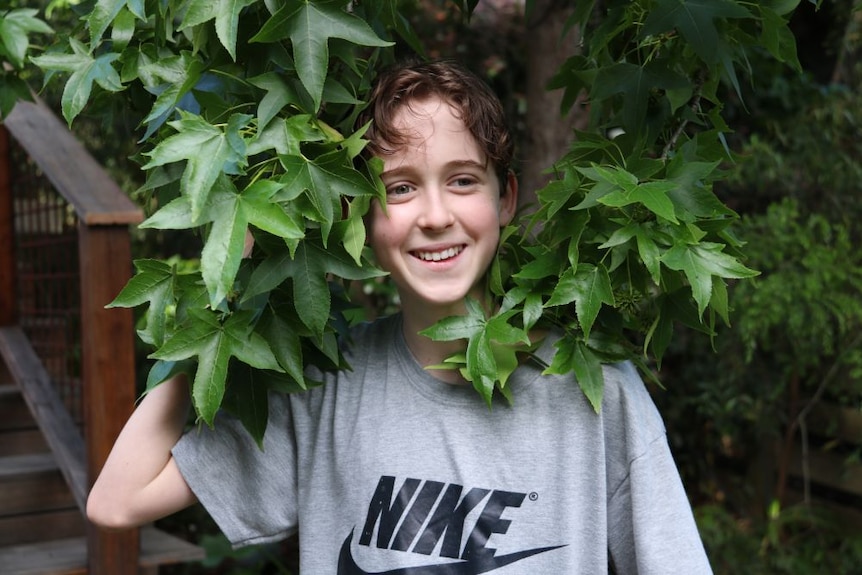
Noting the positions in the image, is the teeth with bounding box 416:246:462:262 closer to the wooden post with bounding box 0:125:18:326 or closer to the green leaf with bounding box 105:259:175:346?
the green leaf with bounding box 105:259:175:346

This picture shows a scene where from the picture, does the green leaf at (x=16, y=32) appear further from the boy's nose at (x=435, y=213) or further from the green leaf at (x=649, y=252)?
the green leaf at (x=649, y=252)

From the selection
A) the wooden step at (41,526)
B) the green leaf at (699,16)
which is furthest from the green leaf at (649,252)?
the wooden step at (41,526)

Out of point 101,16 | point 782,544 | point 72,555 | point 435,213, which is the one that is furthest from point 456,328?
point 782,544

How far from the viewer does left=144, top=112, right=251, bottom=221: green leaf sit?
1305 mm

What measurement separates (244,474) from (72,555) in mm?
1979

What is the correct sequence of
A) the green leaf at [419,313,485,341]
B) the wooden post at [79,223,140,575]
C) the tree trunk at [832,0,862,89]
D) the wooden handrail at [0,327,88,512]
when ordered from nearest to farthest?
the green leaf at [419,313,485,341] → the wooden post at [79,223,140,575] → the wooden handrail at [0,327,88,512] → the tree trunk at [832,0,862,89]

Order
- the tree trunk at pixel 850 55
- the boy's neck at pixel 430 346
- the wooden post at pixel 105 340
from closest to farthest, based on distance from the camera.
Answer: the boy's neck at pixel 430 346 < the wooden post at pixel 105 340 < the tree trunk at pixel 850 55

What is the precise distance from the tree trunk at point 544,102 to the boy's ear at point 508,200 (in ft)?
6.30

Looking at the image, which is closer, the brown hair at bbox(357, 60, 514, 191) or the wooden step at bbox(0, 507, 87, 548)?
the brown hair at bbox(357, 60, 514, 191)

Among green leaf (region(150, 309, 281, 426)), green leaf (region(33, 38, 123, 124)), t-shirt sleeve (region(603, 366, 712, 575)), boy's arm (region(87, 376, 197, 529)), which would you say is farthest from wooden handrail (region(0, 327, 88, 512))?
t-shirt sleeve (region(603, 366, 712, 575))

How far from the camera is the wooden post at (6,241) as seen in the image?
13.8ft

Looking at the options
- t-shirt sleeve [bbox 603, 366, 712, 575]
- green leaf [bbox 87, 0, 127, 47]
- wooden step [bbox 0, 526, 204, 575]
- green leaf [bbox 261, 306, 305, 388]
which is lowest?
wooden step [bbox 0, 526, 204, 575]

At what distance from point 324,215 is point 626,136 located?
Answer: 0.54m

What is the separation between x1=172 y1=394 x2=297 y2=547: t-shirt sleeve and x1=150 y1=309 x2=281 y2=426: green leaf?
0.86ft
